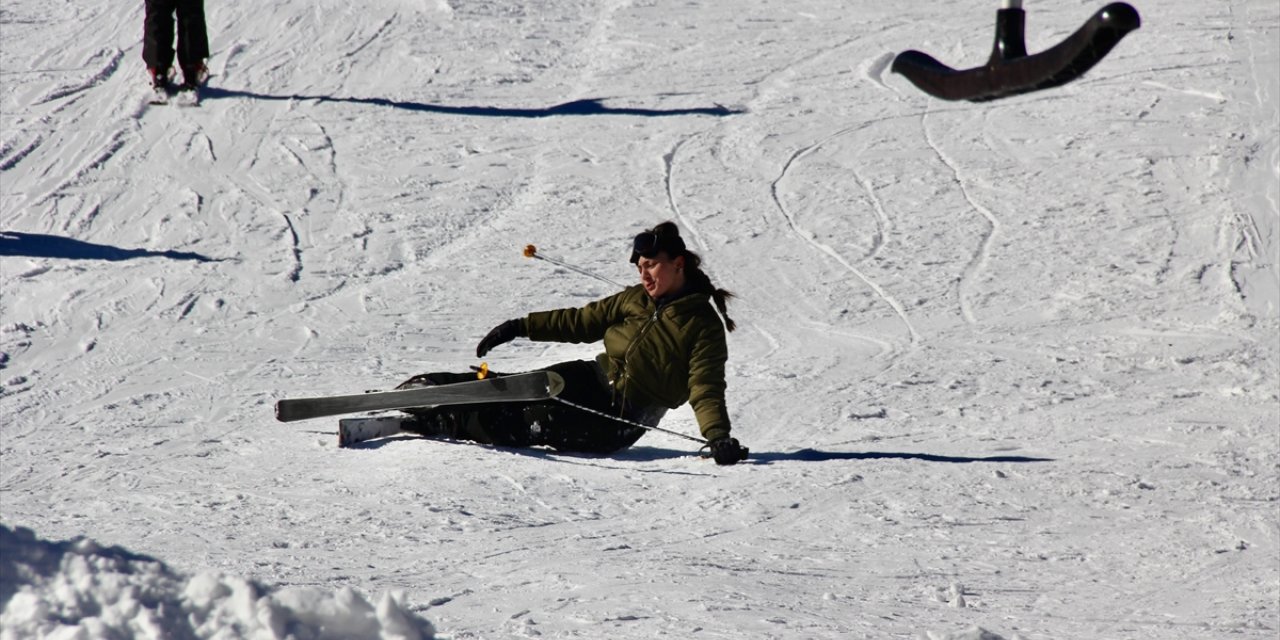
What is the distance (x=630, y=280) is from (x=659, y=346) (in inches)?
142

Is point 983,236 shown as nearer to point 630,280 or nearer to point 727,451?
point 630,280

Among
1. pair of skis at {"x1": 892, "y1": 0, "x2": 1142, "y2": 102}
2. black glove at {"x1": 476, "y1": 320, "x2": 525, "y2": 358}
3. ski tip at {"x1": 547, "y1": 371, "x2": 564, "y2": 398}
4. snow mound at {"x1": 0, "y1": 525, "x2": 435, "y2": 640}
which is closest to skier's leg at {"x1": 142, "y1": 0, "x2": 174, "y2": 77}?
black glove at {"x1": 476, "y1": 320, "x2": 525, "y2": 358}

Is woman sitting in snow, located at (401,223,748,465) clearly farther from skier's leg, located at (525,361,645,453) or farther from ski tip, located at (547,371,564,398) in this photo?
ski tip, located at (547,371,564,398)

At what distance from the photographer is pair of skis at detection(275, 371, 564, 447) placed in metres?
5.82

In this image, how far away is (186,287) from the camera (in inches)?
348

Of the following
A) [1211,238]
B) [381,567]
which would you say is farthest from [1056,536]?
[1211,238]

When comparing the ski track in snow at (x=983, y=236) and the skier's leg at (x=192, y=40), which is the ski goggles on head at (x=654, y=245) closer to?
the ski track in snow at (x=983, y=236)

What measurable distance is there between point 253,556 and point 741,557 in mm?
1466

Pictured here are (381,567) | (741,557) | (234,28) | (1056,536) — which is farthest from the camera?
(234,28)

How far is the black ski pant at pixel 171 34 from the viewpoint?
11.9m

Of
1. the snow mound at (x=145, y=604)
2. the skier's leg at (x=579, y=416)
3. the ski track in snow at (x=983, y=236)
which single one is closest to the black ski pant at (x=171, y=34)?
the ski track in snow at (x=983, y=236)

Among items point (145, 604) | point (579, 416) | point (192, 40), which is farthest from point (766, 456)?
point (192, 40)

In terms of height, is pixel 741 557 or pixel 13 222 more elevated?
pixel 13 222

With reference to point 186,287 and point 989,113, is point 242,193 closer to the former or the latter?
point 186,287
